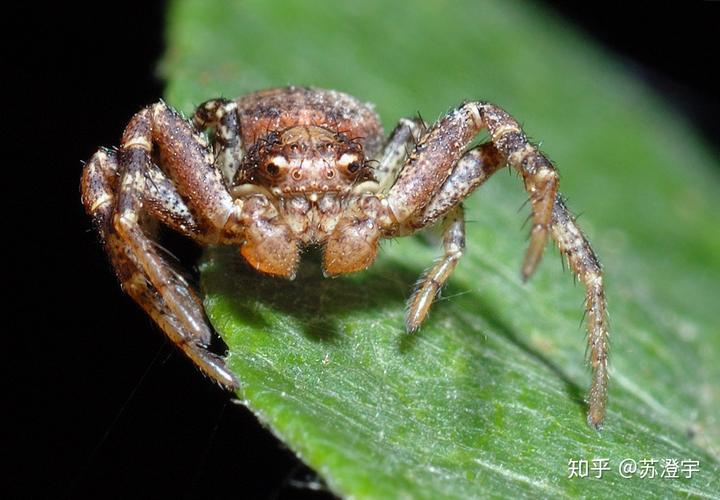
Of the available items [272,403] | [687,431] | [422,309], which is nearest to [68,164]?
[422,309]

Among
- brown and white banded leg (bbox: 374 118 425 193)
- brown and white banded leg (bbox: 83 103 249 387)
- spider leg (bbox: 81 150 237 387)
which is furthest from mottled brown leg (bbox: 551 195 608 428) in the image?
spider leg (bbox: 81 150 237 387)

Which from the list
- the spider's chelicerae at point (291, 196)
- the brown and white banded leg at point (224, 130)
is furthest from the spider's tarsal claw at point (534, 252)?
the brown and white banded leg at point (224, 130)

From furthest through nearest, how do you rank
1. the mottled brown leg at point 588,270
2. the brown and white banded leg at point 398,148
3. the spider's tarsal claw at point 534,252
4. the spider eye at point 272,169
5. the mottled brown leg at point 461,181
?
the brown and white banded leg at point 398,148 → the mottled brown leg at point 461,181 → the mottled brown leg at point 588,270 → the spider eye at point 272,169 → the spider's tarsal claw at point 534,252

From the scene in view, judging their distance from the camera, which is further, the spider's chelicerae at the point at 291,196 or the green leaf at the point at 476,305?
the spider's chelicerae at the point at 291,196

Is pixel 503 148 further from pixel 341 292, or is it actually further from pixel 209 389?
pixel 209 389

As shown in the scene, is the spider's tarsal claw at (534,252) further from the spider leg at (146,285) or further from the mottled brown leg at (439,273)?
the spider leg at (146,285)

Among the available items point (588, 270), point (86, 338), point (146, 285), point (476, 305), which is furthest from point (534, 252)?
point (86, 338)

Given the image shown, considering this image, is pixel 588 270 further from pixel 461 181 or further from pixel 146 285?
pixel 146 285
